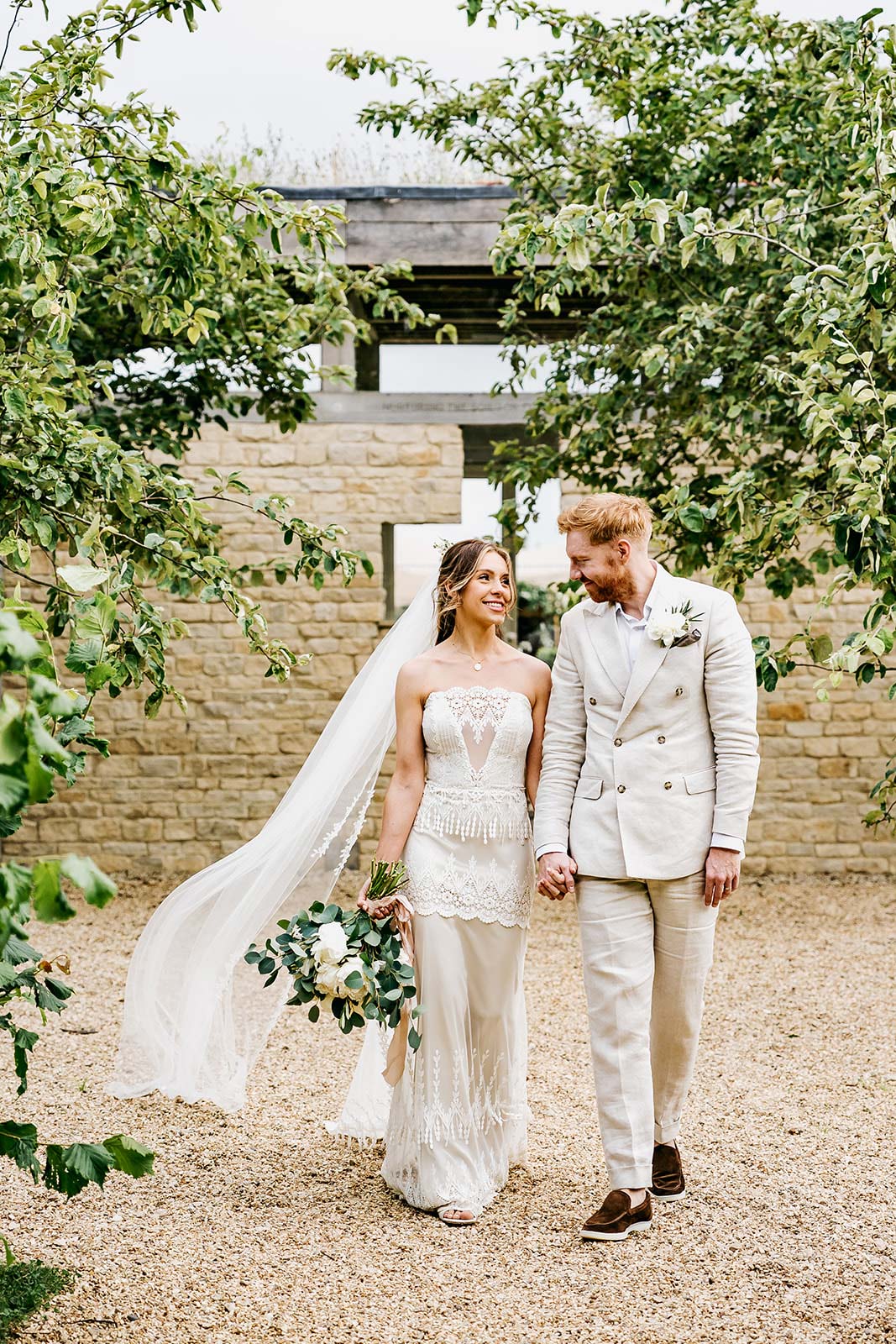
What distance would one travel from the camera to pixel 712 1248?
3.29 metres

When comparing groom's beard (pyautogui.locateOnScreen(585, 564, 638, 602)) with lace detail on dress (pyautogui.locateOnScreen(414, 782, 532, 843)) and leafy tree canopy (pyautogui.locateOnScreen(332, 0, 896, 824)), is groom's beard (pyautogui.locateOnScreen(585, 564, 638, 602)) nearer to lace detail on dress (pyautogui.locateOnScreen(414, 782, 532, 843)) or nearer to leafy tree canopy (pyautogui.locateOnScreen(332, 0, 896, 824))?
lace detail on dress (pyautogui.locateOnScreen(414, 782, 532, 843))

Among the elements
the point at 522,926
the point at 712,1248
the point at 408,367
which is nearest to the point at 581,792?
the point at 522,926

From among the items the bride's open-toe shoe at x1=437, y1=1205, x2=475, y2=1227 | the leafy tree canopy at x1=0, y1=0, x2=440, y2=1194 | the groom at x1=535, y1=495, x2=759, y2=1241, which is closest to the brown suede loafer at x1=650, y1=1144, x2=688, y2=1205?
the groom at x1=535, y1=495, x2=759, y2=1241

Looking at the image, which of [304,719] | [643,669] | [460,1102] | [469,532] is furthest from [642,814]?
[469,532]

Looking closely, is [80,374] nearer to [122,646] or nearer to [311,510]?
[122,646]

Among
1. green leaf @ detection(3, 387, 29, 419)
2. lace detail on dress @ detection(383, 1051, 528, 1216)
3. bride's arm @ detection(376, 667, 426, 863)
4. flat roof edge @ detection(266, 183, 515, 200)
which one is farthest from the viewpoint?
flat roof edge @ detection(266, 183, 515, 200)

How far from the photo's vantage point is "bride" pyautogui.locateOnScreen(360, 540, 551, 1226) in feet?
11.7

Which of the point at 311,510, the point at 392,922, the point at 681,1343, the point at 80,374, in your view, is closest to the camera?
the point at 681,1343

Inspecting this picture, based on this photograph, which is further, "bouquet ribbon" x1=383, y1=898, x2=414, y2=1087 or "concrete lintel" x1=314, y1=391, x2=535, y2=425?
"concrete lintel" x1=314, y1=391, x2=535, y2=425

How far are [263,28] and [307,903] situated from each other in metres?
7.50

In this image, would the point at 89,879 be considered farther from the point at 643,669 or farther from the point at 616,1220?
the point at 616,1220

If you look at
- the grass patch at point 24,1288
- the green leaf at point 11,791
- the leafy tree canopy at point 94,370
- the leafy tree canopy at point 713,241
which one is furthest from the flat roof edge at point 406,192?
the green leaf at point 11,791

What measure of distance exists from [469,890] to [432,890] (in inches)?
4.0

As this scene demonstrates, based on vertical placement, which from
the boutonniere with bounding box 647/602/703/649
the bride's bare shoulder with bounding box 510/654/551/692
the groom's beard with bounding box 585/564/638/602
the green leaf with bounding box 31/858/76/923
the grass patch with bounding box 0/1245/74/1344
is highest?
the groom's beard with bounding box 585/564/638/602
